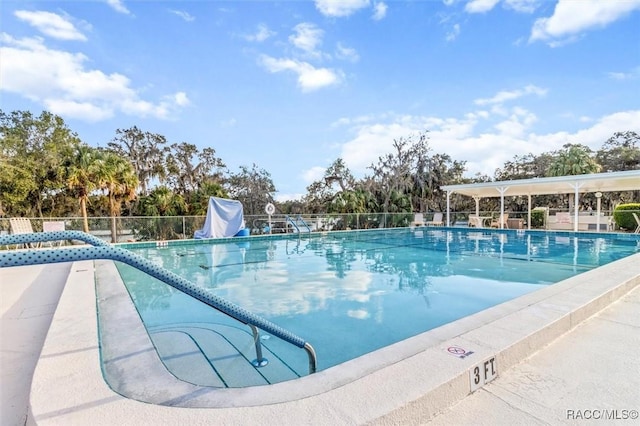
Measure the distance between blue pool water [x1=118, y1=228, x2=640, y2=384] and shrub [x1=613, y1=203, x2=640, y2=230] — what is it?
484cm

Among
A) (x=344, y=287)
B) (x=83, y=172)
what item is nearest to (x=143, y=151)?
(x=83, y=172)

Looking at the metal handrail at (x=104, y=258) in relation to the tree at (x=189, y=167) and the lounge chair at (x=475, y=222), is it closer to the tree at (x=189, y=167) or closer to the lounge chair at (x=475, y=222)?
the lounge chair at (x=475, y=222)

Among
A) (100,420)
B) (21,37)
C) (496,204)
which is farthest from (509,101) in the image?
(21,37)

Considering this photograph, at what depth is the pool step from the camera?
2.46 m

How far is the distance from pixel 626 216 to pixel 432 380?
741 inches

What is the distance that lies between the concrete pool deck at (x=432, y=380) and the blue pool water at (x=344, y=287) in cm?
99

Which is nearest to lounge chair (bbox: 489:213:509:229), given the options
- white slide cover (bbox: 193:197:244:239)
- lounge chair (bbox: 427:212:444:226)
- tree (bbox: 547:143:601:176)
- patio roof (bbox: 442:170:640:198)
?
patio roof (bbox: 442:170:640:198)

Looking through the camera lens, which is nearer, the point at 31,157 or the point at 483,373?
the point at 483,373

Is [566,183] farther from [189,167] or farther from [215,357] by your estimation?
[189,167]

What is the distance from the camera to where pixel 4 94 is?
15375mm

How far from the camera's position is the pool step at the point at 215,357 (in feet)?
8.07

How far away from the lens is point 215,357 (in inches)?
112

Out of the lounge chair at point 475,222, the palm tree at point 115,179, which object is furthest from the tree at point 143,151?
the lounge chair at point 475,222

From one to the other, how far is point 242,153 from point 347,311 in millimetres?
23289
